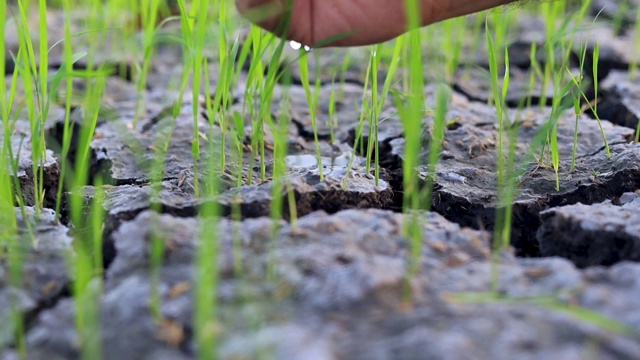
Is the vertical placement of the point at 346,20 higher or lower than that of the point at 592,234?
higher

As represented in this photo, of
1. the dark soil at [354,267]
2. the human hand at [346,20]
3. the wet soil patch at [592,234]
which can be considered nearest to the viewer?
the dark soil at [354,267]

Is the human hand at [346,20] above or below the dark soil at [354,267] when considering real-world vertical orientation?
above

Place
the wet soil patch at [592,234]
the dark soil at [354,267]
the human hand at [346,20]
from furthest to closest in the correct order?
the human hand at [346,20]
the wet soil patch at [592,234]
the dark soil at [354,267]

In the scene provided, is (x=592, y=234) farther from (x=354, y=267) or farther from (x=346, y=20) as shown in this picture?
(x=346, y=20)

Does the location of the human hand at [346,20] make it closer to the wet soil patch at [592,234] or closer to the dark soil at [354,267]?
the dark soil at [354,267]

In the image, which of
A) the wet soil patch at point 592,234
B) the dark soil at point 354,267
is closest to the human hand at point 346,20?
the dark soil at point 354,267

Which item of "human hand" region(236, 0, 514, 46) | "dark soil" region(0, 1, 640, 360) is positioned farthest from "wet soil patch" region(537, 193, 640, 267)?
"human hand" region(236, 0, 514, 46)

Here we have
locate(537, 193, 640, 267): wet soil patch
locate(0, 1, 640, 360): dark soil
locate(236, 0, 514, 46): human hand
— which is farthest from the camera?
locate(236, 0, 514, 46): human hand

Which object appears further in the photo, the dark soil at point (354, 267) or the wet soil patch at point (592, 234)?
the wet soil patch at point (592, 234)

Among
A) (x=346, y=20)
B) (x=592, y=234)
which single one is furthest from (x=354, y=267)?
(x=346, y=20)

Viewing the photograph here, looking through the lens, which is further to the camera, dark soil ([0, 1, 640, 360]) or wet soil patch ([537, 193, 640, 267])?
wet soil patch ([537, 193, 640, 267])

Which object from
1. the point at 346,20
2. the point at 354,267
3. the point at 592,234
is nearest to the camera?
the point at 354,267

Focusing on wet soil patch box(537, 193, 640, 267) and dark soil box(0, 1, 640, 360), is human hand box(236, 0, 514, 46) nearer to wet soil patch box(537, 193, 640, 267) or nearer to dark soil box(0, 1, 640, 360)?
dark soil box(0, 1, 640, 360)

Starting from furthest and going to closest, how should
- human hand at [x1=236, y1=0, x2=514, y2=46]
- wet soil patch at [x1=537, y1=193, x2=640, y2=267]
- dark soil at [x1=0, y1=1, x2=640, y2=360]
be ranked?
1. human hand at [x1=236, y1=0, x2=514, y2=46]
2. wet soil patch at [x1=537, y1=193, x2=640, y2=267]
3. dark soil at [x1=0, y1=1, x2=640, y2=360]
